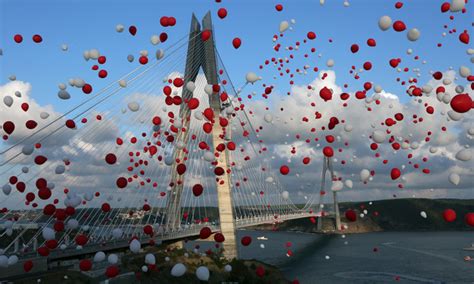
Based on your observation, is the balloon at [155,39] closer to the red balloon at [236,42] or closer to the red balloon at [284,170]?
the red balloon at [236,42]

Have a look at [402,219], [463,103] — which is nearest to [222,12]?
[463,103]

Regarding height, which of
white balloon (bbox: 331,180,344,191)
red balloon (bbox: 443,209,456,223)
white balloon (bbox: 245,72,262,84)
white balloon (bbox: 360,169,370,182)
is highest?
white balloon (bbox: 245,72,262,84)

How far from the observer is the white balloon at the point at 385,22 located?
9586 mm

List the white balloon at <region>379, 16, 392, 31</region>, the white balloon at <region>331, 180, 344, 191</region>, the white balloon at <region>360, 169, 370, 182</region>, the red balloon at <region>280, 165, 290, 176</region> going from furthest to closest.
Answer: the red balloon at <region>280, 165, 290, 176</region> < the white balloon at <region>331, 180, 344, 191</region> < the white balloon at <region>360, 169, 370, 182</region> < the white balloon at <region>379, 16, 392, 31</region>

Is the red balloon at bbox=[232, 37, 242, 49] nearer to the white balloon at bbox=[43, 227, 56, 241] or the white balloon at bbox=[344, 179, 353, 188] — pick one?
the white balloon at bbox=[344, 179, 353, 188]

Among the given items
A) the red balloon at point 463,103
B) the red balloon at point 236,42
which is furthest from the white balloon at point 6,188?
the red balloon at point 463,103

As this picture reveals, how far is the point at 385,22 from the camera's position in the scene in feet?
31.5

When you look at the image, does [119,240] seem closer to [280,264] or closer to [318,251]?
[280,264]

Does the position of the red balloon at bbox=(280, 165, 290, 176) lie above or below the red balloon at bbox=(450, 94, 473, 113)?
below

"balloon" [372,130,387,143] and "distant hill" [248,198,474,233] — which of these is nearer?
"balloon" [372,130,387,143]

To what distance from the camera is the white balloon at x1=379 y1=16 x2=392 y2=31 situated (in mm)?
9586

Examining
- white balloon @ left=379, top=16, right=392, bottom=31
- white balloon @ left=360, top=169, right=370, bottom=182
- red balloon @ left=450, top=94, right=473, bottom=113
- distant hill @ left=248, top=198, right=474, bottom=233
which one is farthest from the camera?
distant hill @ left=248, top=198, right=474, bottom=233

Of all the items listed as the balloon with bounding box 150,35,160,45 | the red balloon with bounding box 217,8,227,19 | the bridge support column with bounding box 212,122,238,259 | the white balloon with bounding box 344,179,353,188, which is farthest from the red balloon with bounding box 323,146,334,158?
the bridge support column with bounding box 212,122,238,259

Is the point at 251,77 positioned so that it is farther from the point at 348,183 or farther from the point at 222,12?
the point at 348,183
